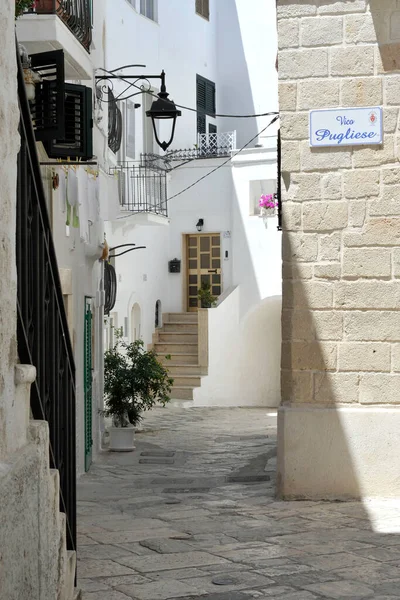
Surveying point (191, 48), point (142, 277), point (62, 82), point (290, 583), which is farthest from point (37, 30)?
point (191, 48)

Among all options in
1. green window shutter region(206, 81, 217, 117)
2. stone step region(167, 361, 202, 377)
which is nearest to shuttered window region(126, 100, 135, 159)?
stone step region(167, 361, 202, 377)

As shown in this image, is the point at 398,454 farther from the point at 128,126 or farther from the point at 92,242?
the point at 128,126

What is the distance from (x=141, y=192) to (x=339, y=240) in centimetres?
1291

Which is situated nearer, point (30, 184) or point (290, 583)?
point (30, 184)

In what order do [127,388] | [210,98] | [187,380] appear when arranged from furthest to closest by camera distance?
[210,98] → [187,380] → [127,388]

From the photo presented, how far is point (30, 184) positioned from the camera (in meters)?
4.17

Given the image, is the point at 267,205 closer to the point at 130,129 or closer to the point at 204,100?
the point at 130,129

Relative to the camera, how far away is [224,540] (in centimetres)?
714

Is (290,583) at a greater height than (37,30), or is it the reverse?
(37,30)

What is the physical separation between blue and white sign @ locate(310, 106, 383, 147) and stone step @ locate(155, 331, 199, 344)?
15250mm

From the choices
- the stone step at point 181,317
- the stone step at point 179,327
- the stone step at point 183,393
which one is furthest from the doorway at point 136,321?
the stone step at point 181,317

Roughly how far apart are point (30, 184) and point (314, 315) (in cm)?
504

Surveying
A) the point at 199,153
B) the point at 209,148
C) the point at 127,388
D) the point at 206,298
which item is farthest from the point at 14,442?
the point at 209,148

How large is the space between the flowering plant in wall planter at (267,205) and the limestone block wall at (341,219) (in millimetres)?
14314
